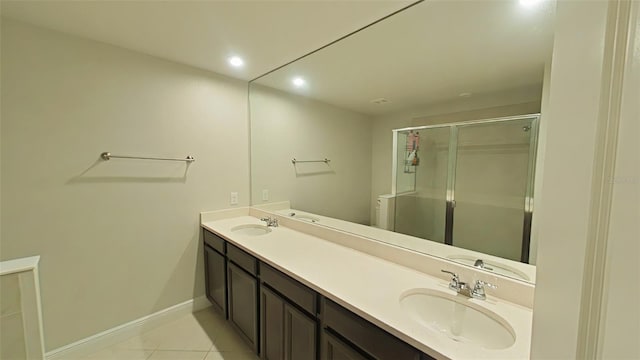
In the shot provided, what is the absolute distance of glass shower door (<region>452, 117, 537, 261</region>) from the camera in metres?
1.23

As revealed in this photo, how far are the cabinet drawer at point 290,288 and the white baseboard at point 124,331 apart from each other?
127 centimetres

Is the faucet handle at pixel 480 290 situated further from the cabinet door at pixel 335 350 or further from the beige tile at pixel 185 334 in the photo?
the beige tile at pixel 185 334

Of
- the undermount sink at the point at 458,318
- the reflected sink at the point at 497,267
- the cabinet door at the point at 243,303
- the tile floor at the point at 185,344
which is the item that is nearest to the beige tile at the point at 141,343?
the tile floor at the point at 185,344

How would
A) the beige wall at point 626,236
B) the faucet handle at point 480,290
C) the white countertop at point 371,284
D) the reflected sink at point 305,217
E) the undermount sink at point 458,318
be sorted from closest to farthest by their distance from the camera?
the beige wall at point 626,236
the white countertop at point 371,284
the undermount sink at point 458,318
the faucet handle at point 480,290
the reflected sink at point 305,217

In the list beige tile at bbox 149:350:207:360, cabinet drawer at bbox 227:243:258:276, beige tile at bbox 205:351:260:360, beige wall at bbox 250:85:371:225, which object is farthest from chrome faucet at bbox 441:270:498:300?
beige tile at bbox 149:350:207:360

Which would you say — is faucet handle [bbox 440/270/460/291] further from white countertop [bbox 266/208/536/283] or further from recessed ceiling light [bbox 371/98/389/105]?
recessed ceiling light [bbox 371/98/389/105]

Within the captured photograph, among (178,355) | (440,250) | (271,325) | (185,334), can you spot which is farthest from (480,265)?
(185,334)

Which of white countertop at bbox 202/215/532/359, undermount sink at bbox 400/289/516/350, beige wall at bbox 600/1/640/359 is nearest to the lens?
beige wall at bbox 600/1/640/359

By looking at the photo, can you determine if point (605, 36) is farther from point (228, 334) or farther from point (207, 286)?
point (207, 286)

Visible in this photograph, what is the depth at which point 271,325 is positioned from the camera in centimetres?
151

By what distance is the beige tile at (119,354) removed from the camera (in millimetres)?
1795

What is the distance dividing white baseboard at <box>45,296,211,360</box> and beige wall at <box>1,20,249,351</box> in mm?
52

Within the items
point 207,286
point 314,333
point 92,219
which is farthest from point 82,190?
point 314,333

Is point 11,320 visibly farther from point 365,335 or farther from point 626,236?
point 626,236
